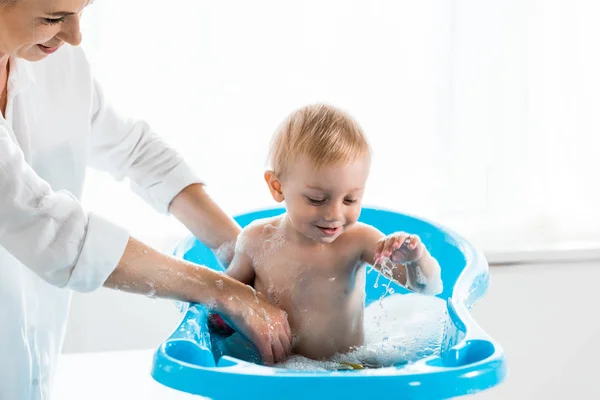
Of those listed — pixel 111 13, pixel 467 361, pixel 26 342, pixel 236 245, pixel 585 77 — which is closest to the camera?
pixel 467 361

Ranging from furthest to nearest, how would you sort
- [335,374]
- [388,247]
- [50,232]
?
1. [388,247]
2. [50,232]
3. [335,374]

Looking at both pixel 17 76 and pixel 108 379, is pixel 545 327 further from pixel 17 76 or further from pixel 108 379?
pixel 17 76

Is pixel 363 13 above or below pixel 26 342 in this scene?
above

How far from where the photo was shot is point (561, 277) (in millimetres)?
2080

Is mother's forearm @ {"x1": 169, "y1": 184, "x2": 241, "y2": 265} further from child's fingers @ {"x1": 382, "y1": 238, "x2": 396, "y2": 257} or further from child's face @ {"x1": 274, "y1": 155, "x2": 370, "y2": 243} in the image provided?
child's fingers @ {"x1": 382, "y1": 238, "x2": 396, "y2": 257}

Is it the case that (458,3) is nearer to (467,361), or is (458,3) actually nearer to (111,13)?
A: (111,13)

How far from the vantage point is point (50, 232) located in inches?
37.5

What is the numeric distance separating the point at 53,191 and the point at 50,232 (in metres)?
0.25

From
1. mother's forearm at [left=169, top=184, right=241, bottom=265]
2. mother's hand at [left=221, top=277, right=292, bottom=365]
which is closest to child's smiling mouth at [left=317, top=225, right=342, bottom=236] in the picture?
mother's hand at [left=221, top=277, right=292, bottom=365]

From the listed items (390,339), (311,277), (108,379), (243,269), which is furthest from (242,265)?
(108,379)

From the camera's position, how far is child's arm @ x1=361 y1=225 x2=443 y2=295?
1070mm

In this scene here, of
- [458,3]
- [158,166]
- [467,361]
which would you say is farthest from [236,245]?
[458,3]

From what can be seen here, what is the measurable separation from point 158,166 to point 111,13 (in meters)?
0.58

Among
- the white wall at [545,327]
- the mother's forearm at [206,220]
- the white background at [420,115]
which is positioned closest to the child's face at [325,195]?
the mother's forearm at [206,220]
